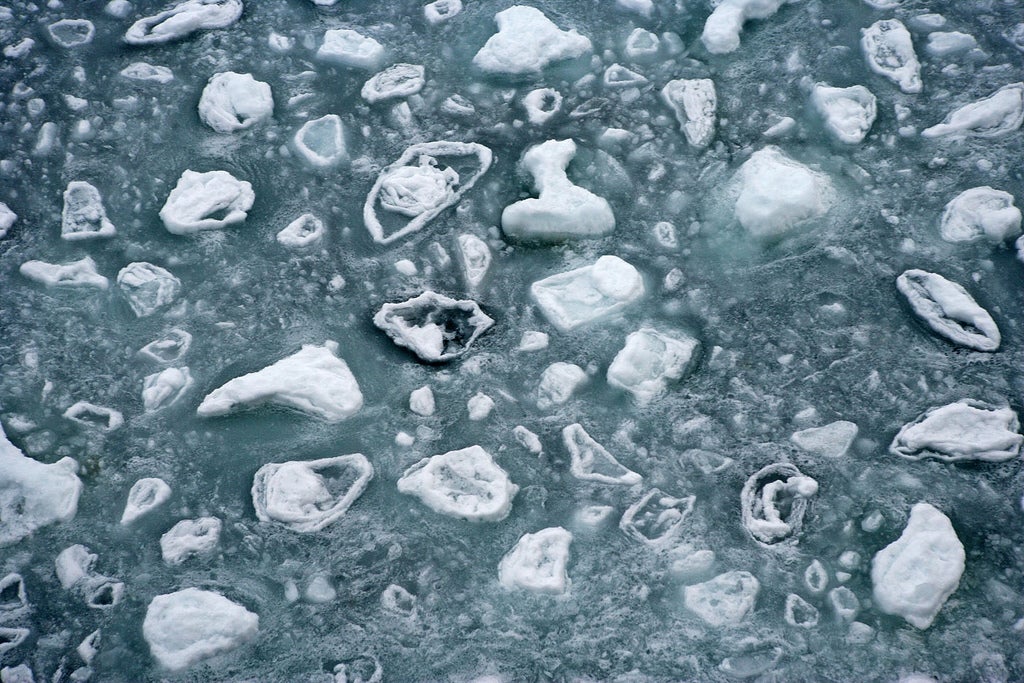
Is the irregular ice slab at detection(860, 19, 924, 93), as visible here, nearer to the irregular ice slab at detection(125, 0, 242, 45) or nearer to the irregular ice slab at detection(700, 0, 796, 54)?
the irregular ice slab at detection(700, 0, 796, 54)

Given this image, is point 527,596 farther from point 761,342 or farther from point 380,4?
point 380,4

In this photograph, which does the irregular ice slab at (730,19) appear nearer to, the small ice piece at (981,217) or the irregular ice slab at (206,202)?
the small ice piece at (981,217)

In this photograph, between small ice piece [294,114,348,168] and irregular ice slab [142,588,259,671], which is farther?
small ice piece [294,114,348,168]

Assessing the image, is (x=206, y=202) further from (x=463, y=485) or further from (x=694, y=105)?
(x=694, y=105)

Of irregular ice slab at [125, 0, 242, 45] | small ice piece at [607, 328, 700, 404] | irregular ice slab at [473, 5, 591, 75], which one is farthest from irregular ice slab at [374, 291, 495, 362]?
irregular ice slab at [125, 0, 242, 45]

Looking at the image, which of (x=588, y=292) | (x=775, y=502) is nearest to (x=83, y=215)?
(x=588, y=292)

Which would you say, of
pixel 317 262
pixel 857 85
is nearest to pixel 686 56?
pixel 857 85
